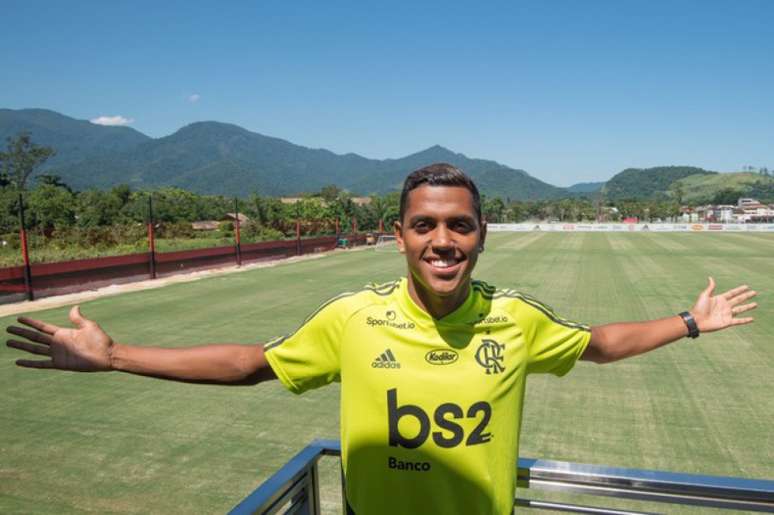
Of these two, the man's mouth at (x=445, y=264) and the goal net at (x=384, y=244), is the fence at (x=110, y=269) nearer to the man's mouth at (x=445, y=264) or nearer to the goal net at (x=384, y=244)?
the goal net at (x=384, y=244)

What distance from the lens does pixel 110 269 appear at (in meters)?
16.7

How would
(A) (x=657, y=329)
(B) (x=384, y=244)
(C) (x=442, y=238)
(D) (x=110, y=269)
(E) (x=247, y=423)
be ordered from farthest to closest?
(B) (x=384, y=244) → (D) (x=110, y=269) → (E) (x=247, y=423) → (A) (x=657, y=329) → (C) (x=442, y=238)

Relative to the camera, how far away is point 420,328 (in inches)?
73.9

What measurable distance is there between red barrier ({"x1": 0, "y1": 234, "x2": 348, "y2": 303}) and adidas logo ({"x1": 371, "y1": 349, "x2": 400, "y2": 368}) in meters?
15.2

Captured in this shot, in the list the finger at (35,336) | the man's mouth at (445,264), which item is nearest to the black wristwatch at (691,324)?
the man's mouth at (445,264)

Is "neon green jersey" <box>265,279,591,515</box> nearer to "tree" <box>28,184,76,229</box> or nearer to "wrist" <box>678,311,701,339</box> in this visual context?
"wrist" <box>678,311,701,339</box>

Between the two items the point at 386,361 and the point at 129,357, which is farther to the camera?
the point at 129,357

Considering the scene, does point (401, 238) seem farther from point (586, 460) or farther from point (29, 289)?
point (29, 289)

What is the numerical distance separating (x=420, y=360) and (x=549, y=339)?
542 mm

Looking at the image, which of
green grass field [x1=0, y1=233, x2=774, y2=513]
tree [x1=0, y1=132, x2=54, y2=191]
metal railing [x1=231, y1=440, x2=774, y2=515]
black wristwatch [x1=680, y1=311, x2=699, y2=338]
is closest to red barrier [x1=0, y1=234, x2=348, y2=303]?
green grass field [x1=0, y1=233, x2=774, y2=513]

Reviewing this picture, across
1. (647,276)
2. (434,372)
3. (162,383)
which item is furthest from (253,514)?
(647,276)

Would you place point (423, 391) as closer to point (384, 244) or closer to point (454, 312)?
point (454, 312)

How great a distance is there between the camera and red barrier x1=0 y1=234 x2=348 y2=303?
555 inches

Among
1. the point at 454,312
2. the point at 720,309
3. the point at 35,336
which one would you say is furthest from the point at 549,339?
the point at 35,336
